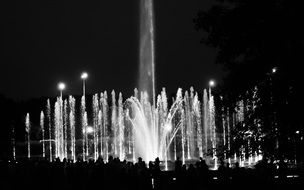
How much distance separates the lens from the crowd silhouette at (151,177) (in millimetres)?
16828

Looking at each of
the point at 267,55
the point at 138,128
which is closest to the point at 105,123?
the point at 138,128

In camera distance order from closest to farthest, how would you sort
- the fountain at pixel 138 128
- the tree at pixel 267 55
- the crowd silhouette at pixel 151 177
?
the tree at pixel 267 55
the crowd silhouette at pixel 151 177
the fountain at pixel 138 128

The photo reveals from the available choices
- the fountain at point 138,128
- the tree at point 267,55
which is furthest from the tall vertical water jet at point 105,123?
the tree at point 267,55

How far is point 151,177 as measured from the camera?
19422 millimetres

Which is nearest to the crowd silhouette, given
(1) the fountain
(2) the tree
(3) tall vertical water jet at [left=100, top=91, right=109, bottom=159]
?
(2) the tree

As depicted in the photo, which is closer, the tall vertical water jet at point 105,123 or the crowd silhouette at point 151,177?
the crowd silhouette at point 151,177

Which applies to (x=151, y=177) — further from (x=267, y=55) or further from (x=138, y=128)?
(x=138, y=128)

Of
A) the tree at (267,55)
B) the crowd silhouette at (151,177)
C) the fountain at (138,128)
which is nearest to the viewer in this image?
the tree at (267,55)

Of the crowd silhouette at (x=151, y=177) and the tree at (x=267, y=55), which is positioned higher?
the tree at (x=267, y=55)

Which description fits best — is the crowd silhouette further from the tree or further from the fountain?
the fountain

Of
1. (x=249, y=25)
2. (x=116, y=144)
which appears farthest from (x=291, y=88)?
(x=116, y=144)

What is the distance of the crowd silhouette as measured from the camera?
1683 centimetres

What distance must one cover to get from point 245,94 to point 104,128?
229ft

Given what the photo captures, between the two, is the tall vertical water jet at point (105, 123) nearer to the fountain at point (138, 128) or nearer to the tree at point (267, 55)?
the fountain at point (138, 128)
